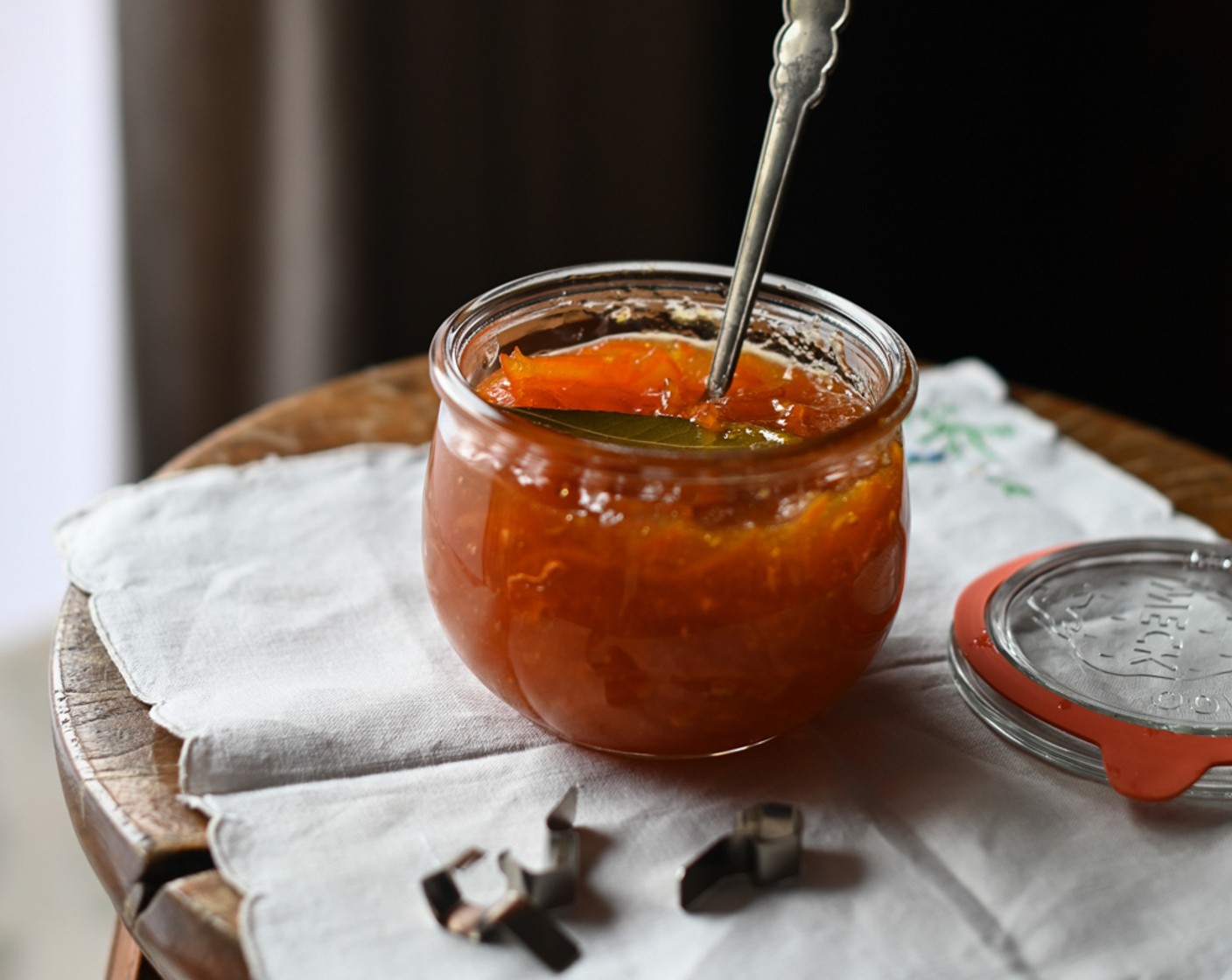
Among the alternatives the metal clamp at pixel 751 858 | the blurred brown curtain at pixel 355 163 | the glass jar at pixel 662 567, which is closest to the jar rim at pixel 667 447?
the glass jar at pixel 662 567

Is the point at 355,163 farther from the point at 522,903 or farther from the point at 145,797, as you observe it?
the point at 522,903

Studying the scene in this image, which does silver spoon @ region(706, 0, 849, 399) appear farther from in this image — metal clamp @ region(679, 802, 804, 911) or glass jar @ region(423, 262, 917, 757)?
metal clamp @ region(679, 802, 804, 911)

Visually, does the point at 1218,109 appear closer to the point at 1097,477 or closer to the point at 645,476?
the point at 1097,477

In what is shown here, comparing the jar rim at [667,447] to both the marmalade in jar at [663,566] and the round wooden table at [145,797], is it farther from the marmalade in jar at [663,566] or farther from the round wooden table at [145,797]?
the round wooden table at [145,797]

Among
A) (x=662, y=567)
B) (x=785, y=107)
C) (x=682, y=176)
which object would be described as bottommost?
(x=682, y=176)

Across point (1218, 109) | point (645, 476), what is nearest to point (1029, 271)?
point (1218, 109)

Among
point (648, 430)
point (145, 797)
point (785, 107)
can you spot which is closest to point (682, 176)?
point (785, 107)
